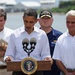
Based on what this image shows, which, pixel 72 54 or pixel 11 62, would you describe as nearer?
pixel 11 62

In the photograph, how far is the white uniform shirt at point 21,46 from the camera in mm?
4527

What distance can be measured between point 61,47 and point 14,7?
61078 millimetres

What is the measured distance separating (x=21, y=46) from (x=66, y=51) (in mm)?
557

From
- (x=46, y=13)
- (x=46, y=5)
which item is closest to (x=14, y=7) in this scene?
(x=46, y=5)

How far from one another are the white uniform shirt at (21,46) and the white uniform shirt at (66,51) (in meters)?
0.15

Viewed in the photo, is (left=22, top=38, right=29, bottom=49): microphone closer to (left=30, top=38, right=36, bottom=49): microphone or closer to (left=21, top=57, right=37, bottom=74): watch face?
(left=30, top=38, right=36, bottom=49): microphone

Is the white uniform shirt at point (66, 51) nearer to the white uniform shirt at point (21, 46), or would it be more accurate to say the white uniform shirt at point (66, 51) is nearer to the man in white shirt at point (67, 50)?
the man in white shirt at point (67, 50)

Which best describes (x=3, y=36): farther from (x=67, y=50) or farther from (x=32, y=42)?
(x=67, y=50)

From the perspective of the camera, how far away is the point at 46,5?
6272 cm

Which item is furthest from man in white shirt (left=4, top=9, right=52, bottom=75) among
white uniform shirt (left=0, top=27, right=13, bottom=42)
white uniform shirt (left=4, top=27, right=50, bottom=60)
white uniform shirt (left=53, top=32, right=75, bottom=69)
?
white uniform shirt (left=0, top=27, right=13, bottom=42)

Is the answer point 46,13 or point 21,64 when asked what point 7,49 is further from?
point 46,13

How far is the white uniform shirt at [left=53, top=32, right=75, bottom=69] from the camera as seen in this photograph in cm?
459

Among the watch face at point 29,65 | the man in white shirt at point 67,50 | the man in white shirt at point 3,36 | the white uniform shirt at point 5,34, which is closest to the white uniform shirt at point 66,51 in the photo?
the man in white shirt at point 67,50

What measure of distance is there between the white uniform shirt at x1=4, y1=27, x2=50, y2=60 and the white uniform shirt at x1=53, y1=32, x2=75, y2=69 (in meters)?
0.15
